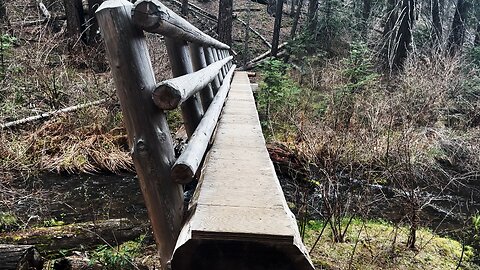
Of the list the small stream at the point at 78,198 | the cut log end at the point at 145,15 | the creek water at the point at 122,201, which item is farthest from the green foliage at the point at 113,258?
the cut log end at the point at 145,15

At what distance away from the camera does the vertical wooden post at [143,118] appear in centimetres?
168

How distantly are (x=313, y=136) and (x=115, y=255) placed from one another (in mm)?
5305

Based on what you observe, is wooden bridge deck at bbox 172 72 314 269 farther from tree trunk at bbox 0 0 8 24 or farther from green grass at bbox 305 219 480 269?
tree trunk at bbox 0 0 8 24

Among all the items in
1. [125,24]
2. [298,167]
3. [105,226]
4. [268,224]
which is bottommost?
[298,167]

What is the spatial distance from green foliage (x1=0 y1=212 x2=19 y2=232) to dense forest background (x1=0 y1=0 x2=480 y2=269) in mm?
20

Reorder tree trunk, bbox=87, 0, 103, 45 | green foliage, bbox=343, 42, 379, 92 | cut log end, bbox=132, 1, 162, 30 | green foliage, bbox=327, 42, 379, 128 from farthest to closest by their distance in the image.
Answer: tree trunk, bbox=87, 0, 103, 45, green foliage, bbox=343, 42, 379, 92, green foliage, bbox=327, 42, 379, 128, cut log end, bbox=132, 1, 162, 30

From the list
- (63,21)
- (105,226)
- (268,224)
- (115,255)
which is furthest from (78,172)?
(63,21)

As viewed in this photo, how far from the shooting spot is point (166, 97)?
1.72 meters

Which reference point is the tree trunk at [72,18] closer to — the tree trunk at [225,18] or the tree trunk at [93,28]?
the tree trunk at [93,28]

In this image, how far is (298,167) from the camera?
23.6ft

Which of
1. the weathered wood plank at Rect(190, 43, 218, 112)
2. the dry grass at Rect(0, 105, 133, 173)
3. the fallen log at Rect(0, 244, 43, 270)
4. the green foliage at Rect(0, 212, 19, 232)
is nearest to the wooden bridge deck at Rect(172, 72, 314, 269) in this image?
the fallen log at Rect(0, 244, 43, 270)

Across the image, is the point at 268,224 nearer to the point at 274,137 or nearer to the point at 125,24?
the point at 125,24

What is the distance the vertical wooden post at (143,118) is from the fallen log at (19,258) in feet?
4.24

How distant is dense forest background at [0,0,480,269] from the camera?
4.67 metres
